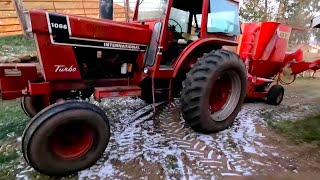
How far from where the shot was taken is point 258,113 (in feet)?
16.5

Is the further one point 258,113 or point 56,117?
point 258,113

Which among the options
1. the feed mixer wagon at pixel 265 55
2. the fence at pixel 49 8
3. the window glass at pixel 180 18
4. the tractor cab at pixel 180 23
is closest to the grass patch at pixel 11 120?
the tractor cab at pixel 180 23

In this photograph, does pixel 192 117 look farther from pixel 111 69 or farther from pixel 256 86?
pixel 256 86

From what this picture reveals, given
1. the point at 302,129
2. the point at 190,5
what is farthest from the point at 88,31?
the point at 302,129

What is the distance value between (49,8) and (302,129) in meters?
7.70

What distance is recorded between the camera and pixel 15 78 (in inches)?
131

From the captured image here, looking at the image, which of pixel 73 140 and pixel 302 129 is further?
pixel 302 129

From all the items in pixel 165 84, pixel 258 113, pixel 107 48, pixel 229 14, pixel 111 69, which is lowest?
pixel 258 113

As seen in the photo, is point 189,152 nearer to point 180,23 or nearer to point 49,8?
point 180,23

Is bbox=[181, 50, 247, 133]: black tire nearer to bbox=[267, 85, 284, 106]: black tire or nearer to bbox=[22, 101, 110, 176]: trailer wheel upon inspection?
bbox=[22, 101, 110, 176]: trailer wheel

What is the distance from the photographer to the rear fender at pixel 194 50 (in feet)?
13.0

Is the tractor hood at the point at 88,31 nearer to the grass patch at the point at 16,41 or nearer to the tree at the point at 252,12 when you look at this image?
the grass patch at the point at 16,41

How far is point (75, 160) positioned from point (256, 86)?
4096 mm

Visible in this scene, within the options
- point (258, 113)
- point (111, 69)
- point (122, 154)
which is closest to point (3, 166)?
point (122, 154)
